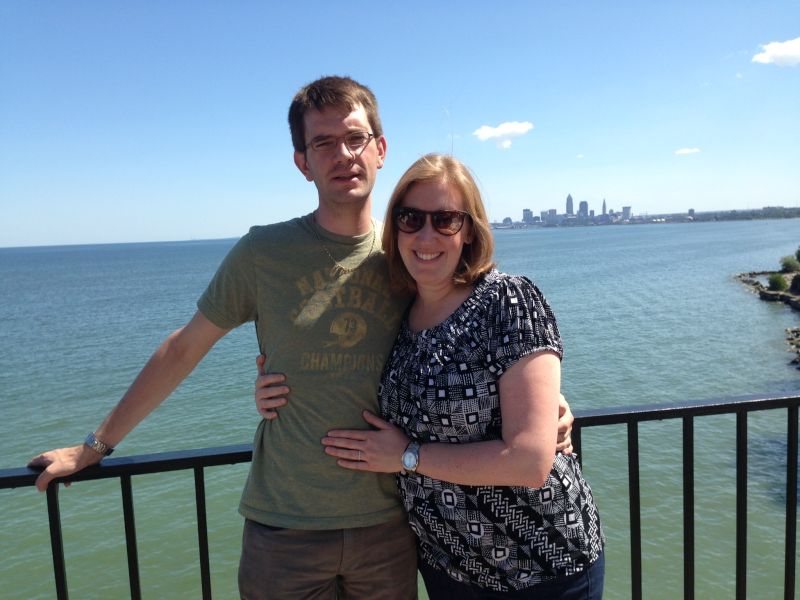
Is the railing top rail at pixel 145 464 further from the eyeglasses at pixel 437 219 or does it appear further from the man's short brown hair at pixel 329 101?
the man's short brown hair at pixel 329 101

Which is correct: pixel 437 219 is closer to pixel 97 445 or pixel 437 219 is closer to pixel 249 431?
pixel 97 445

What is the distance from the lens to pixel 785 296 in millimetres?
44000

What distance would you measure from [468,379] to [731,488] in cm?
1686

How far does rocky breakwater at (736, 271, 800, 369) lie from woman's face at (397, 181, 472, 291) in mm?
30680

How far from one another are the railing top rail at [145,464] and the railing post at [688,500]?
1.87m

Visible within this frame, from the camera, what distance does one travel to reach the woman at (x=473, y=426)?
1968 millimetres

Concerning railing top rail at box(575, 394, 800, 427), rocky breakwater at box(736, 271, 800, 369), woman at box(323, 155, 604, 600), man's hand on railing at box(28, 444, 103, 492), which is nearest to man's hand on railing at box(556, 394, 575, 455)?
woman at box(323, 155, 604, 600)

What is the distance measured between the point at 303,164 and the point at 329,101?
292 mm

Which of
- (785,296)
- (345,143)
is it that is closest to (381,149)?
(345,143)

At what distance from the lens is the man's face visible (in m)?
2.45

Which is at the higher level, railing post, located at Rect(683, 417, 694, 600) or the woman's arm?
the woman's arm

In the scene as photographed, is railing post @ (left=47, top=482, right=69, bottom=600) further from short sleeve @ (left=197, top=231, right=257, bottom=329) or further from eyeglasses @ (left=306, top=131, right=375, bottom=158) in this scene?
eyeglasses @ (left=306, top=131, right=375, bottom=158)

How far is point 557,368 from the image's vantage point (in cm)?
200

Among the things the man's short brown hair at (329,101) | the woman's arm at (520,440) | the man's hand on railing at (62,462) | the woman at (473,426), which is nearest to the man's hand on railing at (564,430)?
the woman at (473,426)
